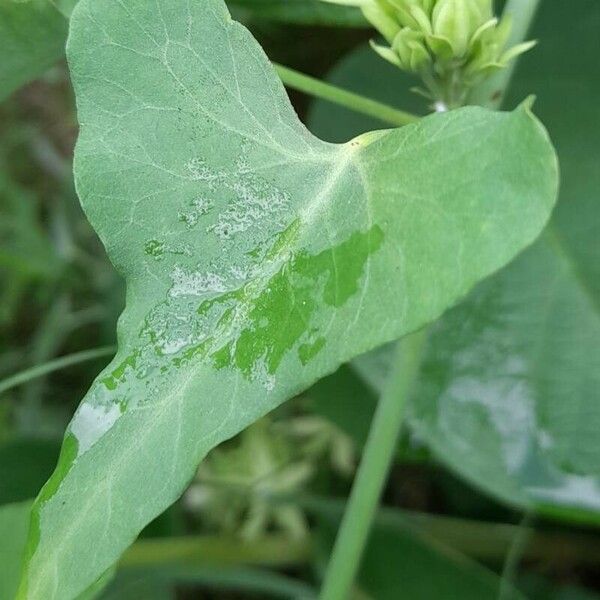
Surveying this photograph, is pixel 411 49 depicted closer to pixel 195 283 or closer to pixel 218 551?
pixel 195 283

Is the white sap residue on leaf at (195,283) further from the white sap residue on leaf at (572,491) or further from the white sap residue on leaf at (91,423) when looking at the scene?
the white sap residue on leaf at (572,491)

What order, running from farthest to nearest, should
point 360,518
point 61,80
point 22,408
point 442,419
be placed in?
point 61,80 < point 22,408 < point 442,419 < point 360,518

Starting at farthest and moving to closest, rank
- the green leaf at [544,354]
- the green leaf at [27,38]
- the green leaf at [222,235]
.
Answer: the green leaf at [544,354] < the green leaf at [27,38] < the green leaf at [222,235]

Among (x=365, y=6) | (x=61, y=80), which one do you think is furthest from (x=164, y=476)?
(x=61, y=80)

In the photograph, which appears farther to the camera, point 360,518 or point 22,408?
point 22,408

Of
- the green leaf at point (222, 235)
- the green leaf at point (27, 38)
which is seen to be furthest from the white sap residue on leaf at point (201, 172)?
the green leaf at point (27, 38)

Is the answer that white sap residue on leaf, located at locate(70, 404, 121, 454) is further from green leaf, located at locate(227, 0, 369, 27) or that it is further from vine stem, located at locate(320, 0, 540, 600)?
green leaf, located at locate(227, 0, 369, 27)

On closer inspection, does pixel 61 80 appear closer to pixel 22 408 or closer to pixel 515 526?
pixel 22 408
